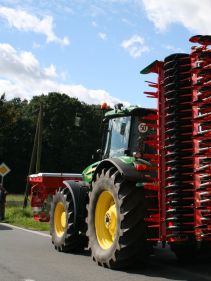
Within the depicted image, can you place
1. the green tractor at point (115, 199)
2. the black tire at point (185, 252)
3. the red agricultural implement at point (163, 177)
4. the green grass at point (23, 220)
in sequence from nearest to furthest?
the red agricultural implement at point (163, 177) → the green tractor at point (115, 199) → the black tire at point (185, 252) → the green grass at point (23, 220)

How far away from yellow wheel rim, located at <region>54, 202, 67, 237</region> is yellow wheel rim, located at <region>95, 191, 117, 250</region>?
1854 millimetres

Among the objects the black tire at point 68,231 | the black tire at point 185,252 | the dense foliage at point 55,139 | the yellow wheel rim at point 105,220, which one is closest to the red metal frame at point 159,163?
the yellow wheel rim at point 105,220

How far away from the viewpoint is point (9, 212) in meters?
19.5

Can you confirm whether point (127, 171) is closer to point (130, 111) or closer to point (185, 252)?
point (130, 111)

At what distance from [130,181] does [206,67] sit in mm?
2034

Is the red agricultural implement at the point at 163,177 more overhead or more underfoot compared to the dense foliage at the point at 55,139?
more underfoot

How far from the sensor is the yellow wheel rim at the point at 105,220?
7.60 meters

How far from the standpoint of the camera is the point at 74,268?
7.44 m

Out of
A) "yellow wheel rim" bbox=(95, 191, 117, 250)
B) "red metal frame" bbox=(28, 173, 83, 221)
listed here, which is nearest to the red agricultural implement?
"yellow wheel rim" bbox=(95, 191, 117, 250)

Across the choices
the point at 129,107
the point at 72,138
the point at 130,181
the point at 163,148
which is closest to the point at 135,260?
the point at 130,181

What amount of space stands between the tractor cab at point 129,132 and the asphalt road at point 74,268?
1805mm

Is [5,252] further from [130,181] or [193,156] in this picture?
[193,156]

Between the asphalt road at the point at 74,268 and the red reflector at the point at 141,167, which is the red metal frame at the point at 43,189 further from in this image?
the red reflector at the point at 141,167

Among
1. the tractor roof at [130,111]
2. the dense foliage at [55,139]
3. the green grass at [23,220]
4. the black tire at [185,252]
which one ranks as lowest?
the green grass at [23,220]
